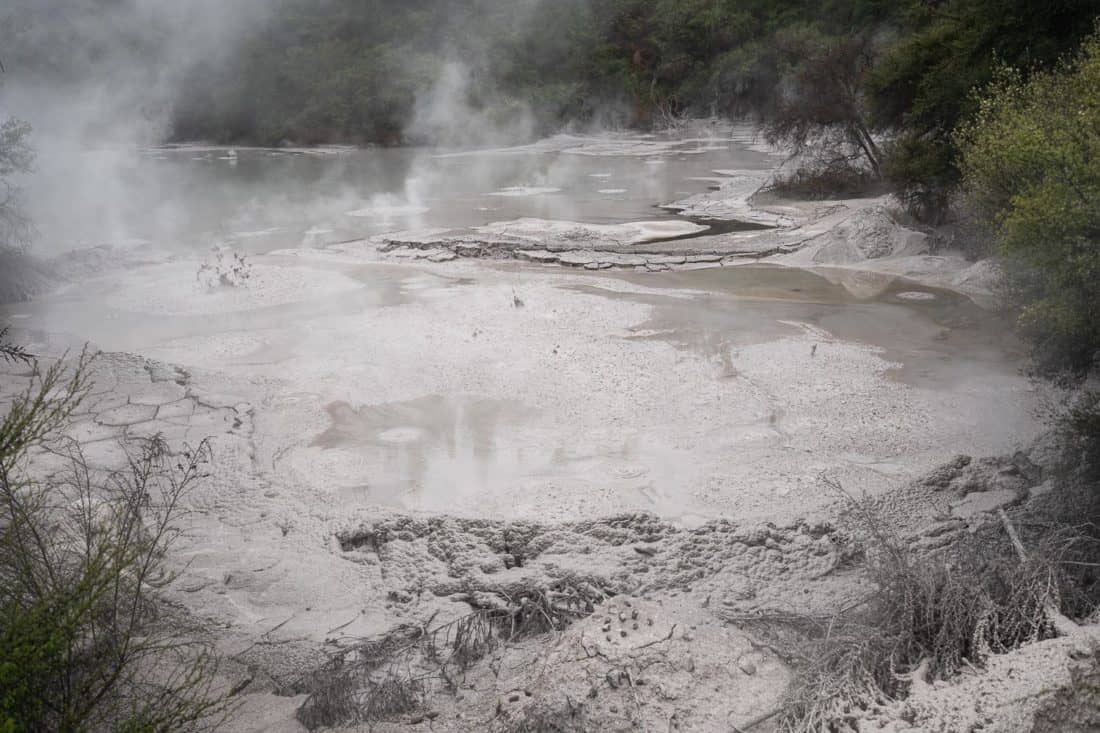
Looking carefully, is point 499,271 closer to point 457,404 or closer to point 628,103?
point 457,404

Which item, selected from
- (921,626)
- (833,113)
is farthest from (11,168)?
(833,113)

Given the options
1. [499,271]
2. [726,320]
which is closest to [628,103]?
[499,271]

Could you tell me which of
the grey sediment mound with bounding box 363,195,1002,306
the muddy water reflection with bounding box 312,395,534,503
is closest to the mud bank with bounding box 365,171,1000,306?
the grey sediment mound with bounding box 363,195,1002,306

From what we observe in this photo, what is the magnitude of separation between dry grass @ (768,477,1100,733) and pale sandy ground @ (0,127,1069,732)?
26 centimetres

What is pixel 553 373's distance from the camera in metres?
8.11

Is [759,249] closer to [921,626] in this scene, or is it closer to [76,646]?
[921,626]

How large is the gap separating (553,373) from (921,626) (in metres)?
5.05

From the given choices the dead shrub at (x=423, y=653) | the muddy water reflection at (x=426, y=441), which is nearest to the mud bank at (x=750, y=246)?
the muddy water reflection at (x=426, y=441)

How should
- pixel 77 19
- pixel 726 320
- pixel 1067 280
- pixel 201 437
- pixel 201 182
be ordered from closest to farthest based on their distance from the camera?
pixel 1067 280
pixel 201 437
pixel 726 320
pixel 201 182
pixel 77 19

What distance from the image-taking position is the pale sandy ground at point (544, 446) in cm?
384

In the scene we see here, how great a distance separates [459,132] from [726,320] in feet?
102

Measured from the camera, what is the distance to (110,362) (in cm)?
838

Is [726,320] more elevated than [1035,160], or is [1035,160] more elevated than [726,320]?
[1035,160]

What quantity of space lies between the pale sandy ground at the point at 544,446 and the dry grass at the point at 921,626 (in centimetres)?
26
